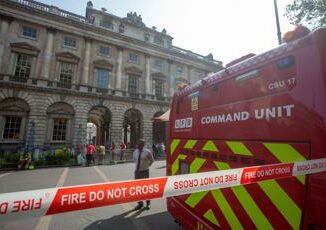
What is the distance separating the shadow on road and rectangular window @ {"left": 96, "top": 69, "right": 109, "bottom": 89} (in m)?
22.1

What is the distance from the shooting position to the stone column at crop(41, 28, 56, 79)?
22.9 metres

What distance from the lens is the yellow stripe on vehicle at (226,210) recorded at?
101 inches

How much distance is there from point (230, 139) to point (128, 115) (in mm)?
28908

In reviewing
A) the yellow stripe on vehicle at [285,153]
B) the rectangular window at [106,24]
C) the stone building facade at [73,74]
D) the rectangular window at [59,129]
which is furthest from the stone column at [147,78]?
the yellow stripe on vehicle at [285,153]

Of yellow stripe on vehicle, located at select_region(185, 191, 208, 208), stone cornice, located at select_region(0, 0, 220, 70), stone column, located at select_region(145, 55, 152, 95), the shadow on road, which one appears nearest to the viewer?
yellow stripe on vehicle, located at select_region(185, 191, 208, 208)

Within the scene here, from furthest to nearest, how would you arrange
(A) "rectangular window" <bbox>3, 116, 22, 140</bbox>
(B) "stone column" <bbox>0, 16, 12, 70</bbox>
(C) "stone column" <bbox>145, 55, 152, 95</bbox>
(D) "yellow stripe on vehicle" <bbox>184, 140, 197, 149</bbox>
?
1. (C) "stone column" <bbox>145, 55, 152, 95</bbox>
2. (B) "stone column" <bbox>0, 16, 12, 70</bbox>
3. (A) "rectangular window" <bbox>3, 116, 22, 140</bbox>
4. (D) "yellow stripe on vehicle" <bbox>184, 140, 197, 149</bbox>

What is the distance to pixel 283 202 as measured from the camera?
2.10 meters

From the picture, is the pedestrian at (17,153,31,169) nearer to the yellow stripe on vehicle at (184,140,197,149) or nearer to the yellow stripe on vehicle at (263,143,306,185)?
the yellow stripe on vehicle at (184,140,197,149)

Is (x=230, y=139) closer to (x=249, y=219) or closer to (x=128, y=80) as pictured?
(x=249, y=219)

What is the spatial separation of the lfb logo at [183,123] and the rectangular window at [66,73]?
22.2 metres

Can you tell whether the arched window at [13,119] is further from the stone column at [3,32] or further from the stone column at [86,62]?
the stone column at [86,62]

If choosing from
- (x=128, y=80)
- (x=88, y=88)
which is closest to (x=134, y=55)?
(x=128, y=80)

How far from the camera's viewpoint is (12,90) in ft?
68.4

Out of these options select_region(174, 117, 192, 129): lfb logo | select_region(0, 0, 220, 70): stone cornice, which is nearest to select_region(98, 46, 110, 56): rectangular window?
select_region(0, 0, 220, 70): stone cornice
